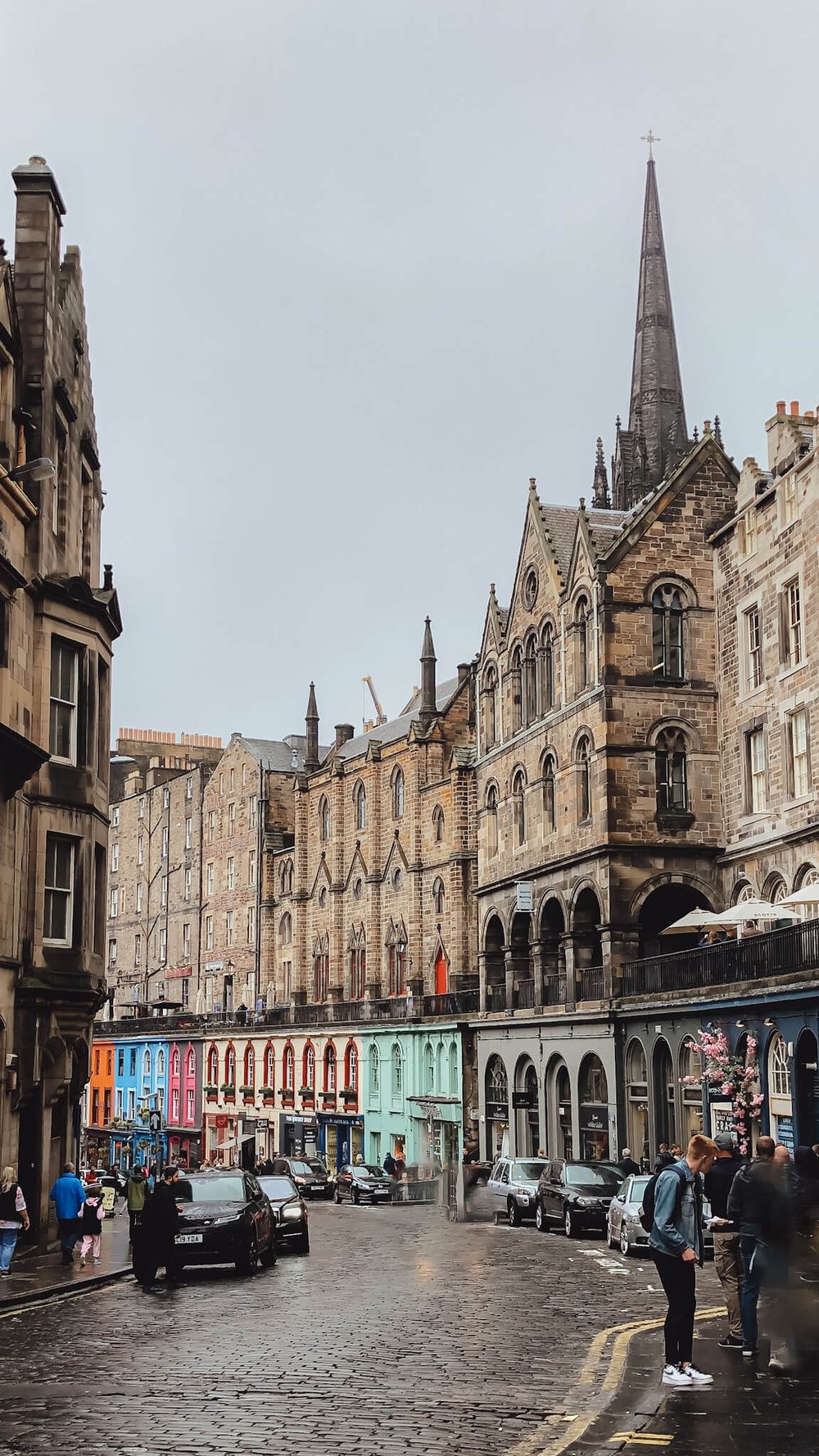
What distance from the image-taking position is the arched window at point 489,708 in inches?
2212

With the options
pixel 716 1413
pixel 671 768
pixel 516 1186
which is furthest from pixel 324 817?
pixel 716 1413

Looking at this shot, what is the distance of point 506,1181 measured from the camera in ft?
123

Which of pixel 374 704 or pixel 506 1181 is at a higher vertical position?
pixel 374 704

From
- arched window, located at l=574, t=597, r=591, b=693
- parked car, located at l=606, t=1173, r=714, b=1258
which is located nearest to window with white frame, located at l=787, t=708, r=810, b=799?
arched window, located at l=574, t=597, r=591, b=693

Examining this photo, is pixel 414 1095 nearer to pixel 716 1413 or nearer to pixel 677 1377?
pixel 677 1377

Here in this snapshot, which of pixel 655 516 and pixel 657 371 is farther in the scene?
pixel 657 371

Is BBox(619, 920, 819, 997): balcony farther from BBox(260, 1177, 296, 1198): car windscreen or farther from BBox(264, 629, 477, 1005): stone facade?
BBox(264, 629, 477, 1005): stone facade

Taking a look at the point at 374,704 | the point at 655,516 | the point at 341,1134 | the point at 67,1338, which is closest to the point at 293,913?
the point at 341,1134

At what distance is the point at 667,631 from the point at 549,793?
676 centimetres

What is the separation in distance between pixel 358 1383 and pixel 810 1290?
3.63 meters

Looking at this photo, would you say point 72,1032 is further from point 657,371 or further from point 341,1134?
point 657,371

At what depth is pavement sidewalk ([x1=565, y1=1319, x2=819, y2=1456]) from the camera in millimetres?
9938

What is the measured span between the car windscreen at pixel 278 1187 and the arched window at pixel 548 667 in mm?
23185

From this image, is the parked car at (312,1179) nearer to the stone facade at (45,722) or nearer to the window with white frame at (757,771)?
the window with white frame at (757,771)
